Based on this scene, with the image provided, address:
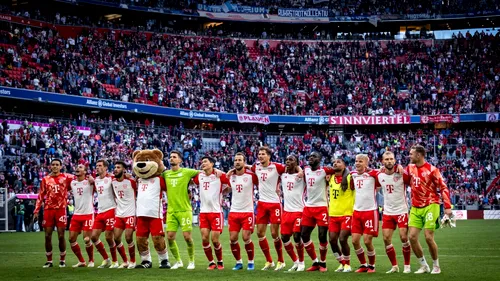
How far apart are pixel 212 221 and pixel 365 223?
3.54 meters

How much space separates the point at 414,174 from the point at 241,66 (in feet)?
178

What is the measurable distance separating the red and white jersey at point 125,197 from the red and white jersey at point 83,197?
956 mm

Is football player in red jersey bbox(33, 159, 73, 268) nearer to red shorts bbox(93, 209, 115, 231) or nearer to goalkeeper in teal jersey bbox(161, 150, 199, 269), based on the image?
red shorts bbox(93, 209, 115, 231)

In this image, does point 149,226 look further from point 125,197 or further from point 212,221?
point 212,221

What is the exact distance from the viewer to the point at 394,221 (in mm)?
16250

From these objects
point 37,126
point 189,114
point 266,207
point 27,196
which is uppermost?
point 189,114

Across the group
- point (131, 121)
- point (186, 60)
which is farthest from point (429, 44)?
point (131, 121)

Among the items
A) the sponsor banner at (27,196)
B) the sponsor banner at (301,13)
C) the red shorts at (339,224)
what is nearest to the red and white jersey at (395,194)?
the red shorts at (339,224)

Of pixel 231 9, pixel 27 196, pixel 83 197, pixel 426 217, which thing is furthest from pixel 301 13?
pixel 426 217

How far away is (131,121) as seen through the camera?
2345 inches

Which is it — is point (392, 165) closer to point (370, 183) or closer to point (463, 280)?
point (370, 183)

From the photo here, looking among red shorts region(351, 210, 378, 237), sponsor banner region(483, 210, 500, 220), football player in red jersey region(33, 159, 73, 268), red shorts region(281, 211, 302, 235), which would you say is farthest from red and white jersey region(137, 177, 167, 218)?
sponsor banner region(483, 210, 500, 220)

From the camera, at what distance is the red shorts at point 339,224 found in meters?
16.7

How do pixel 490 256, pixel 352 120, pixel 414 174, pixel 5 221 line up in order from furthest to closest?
1. pixel 352 120
2. pixel 5 221
3. pixel 490 256
4. pixel 414 174
